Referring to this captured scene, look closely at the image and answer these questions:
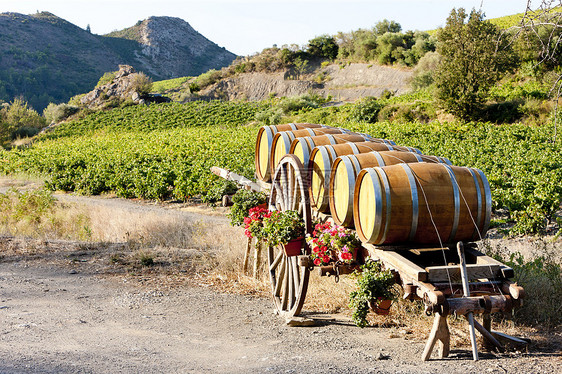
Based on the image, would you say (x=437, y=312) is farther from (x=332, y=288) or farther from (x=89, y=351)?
(x=89, y=351)

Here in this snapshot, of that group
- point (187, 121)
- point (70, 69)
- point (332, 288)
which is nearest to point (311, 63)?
point (187, 121)

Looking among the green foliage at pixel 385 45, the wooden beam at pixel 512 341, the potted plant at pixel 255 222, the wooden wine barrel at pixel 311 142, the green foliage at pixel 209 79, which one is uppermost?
the green foliage at pixel 385 45

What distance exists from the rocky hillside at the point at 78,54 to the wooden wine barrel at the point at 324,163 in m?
102

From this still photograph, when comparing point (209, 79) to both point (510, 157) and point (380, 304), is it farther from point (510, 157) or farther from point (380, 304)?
point (380, 304)

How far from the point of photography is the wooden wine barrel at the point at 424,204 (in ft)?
12.5

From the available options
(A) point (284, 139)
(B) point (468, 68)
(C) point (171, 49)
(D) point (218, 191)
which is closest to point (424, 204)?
(A) point (284, 139)

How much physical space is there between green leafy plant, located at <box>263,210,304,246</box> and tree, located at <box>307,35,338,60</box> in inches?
2365

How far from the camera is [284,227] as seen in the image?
4871 millimetres

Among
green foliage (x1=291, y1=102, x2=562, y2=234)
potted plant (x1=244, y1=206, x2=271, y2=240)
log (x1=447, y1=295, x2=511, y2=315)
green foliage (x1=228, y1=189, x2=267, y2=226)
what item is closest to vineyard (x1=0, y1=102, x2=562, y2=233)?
green foliage (x1=291, y1=102, x2=562, y2=234)

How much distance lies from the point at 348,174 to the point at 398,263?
104 cm

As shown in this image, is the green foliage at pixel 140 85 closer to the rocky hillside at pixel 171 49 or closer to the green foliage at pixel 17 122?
the green foliage at pixel 17 122

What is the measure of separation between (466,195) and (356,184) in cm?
90

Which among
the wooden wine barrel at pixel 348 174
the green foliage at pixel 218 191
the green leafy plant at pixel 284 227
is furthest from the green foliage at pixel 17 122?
the wooden wine barrel at pixel 348 174

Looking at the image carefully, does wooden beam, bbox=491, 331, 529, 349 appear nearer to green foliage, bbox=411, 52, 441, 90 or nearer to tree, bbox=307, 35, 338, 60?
green foliage, bbox=411, 52, 441, 90
